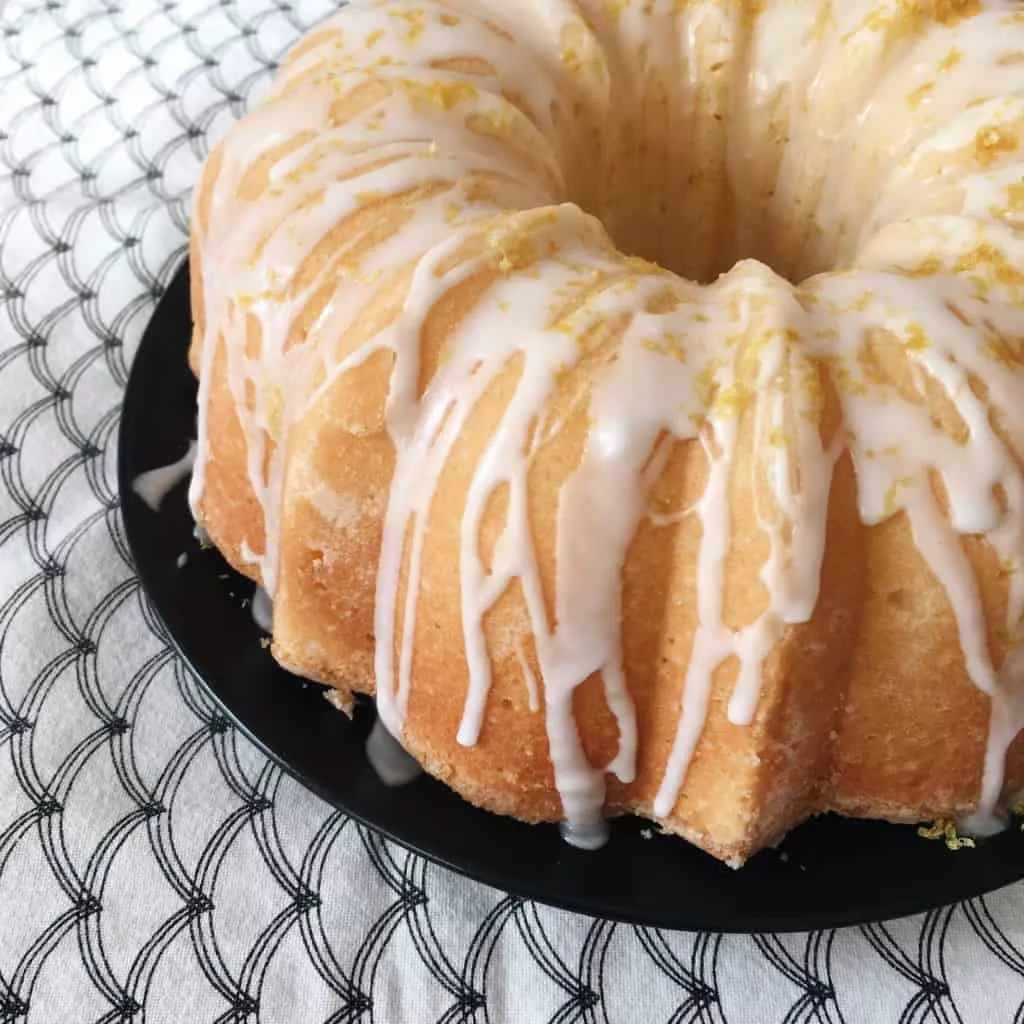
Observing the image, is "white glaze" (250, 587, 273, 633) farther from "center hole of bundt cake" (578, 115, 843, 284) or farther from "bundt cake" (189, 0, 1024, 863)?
"center hole of bundt cake" (578, 115, 843, 284)

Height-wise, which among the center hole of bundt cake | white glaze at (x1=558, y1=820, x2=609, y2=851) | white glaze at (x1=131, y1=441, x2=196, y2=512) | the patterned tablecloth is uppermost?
the center hole of bundt cake

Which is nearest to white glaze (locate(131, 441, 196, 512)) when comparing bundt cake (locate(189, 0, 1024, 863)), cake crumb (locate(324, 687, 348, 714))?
bundt cake (locate(189, 0, 1024, 863))

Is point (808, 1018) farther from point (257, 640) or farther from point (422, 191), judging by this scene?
point (422, 191)

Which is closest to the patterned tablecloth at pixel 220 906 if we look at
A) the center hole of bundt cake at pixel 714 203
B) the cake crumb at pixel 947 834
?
the cake crumb at pixel 947 834

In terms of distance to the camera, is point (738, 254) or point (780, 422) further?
point (738, 254)

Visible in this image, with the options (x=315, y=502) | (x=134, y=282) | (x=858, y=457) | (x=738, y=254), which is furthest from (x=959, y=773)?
(x=134, y=282)

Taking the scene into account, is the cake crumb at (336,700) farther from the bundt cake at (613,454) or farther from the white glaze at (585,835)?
the white glaze at (585,835)
